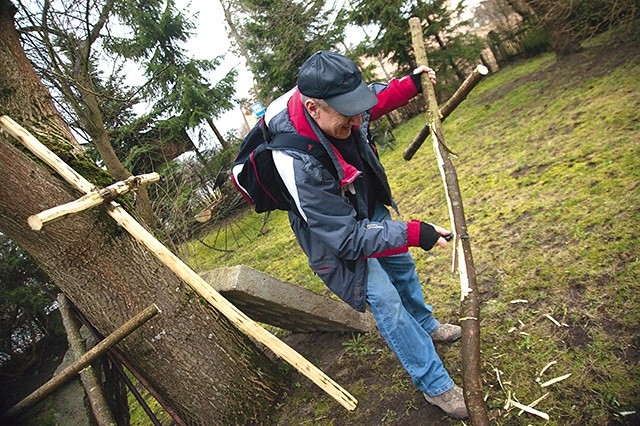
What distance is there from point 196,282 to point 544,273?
2527 mm

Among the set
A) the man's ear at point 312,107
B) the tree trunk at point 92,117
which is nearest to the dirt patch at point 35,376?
the tree trunk at point 92,117

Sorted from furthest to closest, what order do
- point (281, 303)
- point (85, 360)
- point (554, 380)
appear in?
point (281, 303) < point (85, 360) < point (554, 380)

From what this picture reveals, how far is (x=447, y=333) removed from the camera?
2670 mm

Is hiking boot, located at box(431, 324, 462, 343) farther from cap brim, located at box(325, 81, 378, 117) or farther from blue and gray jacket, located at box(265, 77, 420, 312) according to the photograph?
cap brim, located at box(325, 81, 378, 117)

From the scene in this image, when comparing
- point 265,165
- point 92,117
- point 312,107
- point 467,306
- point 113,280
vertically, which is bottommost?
point 467,306

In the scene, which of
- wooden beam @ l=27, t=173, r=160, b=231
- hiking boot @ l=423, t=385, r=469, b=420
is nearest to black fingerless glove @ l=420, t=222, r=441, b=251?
hiking boot @ l=423, t=385, r=469, b=420

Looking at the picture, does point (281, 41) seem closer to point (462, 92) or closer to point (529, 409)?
point (462, 92)

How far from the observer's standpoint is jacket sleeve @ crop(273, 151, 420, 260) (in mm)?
1861

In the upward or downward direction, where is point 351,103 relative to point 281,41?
downward

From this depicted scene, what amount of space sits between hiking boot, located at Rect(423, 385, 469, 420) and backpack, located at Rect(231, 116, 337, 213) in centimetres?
138

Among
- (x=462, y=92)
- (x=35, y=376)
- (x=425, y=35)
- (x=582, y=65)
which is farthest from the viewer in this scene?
(x=425, y=35)

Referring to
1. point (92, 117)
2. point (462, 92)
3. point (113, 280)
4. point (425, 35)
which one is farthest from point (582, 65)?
point (92, 117)

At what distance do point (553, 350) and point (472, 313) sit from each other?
849mm

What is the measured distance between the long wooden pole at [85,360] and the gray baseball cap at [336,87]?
148cm
